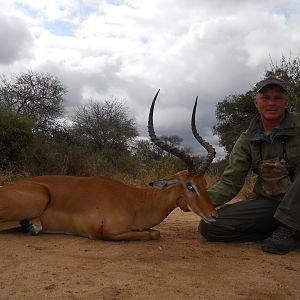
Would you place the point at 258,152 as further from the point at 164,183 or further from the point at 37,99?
the point at 37,99

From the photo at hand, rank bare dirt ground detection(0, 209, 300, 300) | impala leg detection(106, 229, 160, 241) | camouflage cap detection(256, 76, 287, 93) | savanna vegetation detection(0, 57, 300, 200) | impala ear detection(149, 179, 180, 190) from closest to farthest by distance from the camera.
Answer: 1. bare dirt ground detection(0, 209, 300, 300)
2. camouflage cap detection(256, 76, 287, 93)
3. impala leg detection(106, 229, 160, 241)
4. impala ear detection(149, 179, 180, 190)
5. savanna vegetation detection(0, 57, 300, 200)

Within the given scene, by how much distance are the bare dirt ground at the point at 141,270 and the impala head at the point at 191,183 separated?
0.41 m

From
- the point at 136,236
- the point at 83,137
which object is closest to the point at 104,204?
the point at 136,236

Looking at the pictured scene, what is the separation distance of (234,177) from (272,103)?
99cm

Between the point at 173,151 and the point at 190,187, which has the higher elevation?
the point at 173,151

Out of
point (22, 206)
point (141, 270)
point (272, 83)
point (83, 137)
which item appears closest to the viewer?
point (141, 270)

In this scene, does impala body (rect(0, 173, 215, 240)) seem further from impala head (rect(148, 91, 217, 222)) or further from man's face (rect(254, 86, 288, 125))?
man's face (rect(254, 86, 288, 125))

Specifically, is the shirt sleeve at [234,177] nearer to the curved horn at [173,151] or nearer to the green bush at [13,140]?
the curved horn at [173,151]

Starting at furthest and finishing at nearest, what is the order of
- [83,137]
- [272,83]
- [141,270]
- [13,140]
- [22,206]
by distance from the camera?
[83,137] → [13,140] → [22,206] → [272,83] → [141,270]

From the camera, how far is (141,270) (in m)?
3.95

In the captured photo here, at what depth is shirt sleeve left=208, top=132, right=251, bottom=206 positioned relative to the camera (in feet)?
18.1

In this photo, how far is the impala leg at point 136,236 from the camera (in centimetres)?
527

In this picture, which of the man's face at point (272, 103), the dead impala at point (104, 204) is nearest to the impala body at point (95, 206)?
the dead impala at point (104, 204)

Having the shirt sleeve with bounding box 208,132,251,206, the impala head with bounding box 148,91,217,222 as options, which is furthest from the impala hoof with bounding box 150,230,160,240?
the shirt sleeve with bounding box 208,132,251,206
